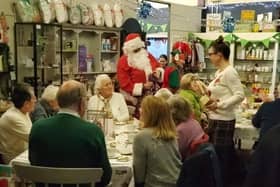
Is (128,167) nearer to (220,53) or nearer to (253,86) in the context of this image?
(220,53)

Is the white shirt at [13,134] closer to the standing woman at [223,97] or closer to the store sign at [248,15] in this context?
the standing woman at [223,97]

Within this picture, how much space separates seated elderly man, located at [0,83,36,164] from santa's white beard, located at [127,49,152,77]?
1.99 metres

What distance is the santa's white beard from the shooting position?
4941mm

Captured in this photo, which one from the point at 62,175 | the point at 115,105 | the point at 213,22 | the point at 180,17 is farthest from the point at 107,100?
the point at 213,22

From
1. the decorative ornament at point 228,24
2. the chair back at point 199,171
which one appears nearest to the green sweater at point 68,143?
the chair back at point 199,171

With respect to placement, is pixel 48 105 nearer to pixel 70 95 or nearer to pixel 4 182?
pixel 4 182

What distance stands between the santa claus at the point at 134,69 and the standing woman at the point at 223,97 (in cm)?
121

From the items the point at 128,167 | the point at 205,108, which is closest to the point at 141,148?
the point at 128,167

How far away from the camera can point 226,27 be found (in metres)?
8.21

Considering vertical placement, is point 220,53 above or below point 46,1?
below

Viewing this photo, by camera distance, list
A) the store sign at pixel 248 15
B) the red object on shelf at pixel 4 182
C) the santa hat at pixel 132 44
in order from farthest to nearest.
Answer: the store sign at pixel 248 15 → the santa hat at pixel 132 44 → the red object on shelf at pixel 4 182

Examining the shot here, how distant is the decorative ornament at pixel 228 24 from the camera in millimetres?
8148

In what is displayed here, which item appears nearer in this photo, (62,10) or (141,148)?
(141,148)

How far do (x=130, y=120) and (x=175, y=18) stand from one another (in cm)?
486
